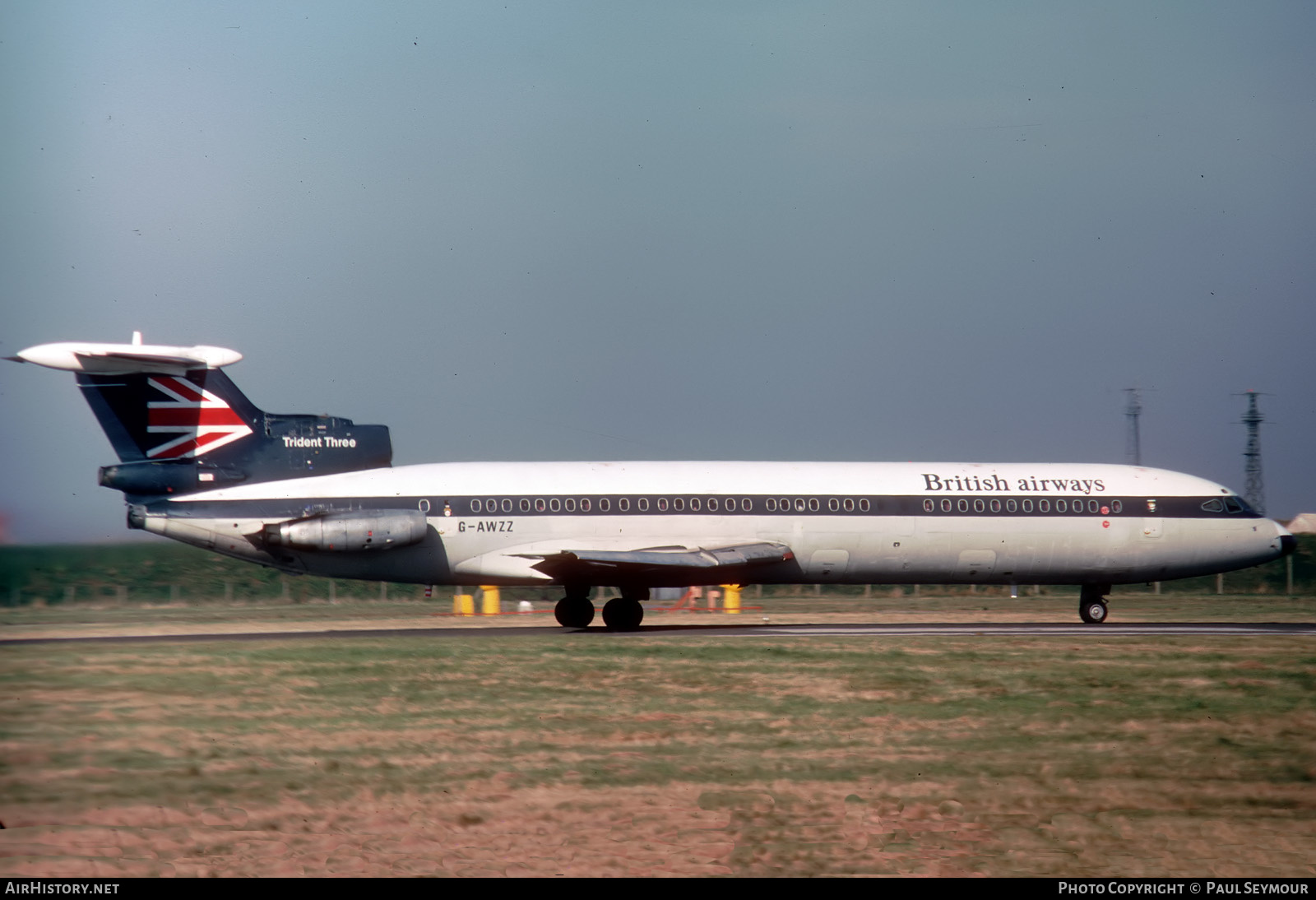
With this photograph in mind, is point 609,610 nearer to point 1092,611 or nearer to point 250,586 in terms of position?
point 1092,611

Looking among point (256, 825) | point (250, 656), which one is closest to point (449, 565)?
point (250, 656)

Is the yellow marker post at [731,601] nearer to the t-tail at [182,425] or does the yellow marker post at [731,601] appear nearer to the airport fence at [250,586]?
the airport fence at [250,586]

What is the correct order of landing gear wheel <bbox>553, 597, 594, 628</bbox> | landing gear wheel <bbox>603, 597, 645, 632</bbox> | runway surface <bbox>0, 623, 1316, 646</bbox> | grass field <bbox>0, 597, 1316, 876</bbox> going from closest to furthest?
grass field <bbox>0, 597, 1316, 876</bbox> → runway surface <bbox>0, 623, 1316, 646</bbox> → landing gear wheel <bbox>603, 597, 645, 632</bbox> → landing gear wheel <bbox>553, 597, 594, 628</bbox>

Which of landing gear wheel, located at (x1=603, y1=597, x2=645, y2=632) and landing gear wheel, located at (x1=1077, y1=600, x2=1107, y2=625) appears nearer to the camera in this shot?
landing gear wheel, located at (x1=603, y1=597, x2=645, y2=632)

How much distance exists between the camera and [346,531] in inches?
1182

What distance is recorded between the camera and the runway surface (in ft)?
92.5

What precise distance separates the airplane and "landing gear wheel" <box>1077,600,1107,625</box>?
0.15 feet

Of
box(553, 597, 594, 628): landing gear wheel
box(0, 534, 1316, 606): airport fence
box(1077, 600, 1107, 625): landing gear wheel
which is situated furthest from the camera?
box(0, 534, 1316, 606): airport fence

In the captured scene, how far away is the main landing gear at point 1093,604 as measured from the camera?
34.6m

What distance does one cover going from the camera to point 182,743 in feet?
46.2

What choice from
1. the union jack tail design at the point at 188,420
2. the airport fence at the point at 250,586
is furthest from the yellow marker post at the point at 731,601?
the union jack tail design at the point at 188,420

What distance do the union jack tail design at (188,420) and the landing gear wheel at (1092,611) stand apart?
20.9m

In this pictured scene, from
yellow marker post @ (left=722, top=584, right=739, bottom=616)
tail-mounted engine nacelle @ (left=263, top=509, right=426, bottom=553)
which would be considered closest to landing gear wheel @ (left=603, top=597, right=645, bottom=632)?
tail-mounted engine nacelle @ (left=263, top=509, right=426, bottom=553)

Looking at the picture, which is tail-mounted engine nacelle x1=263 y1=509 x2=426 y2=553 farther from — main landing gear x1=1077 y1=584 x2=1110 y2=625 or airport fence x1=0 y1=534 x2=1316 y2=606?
main landing gear x1=1077 y1=584 x2=1110 y2=625
